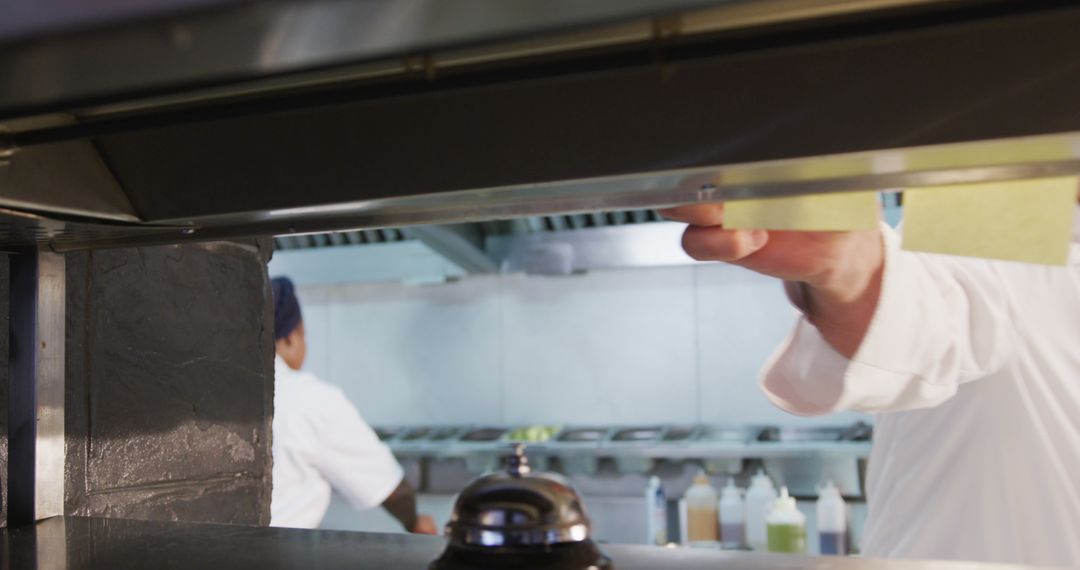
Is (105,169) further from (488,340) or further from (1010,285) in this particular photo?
(488,340)

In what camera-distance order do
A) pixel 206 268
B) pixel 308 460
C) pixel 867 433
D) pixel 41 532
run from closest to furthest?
pixel 41 532
pixel 206 268
pixel 308 460
pixel 867 433

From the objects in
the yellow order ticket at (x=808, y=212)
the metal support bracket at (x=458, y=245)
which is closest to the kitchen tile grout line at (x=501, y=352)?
the metal support bracket at (x=458, y=245)

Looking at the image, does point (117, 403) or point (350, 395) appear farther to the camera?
point (350, 395)

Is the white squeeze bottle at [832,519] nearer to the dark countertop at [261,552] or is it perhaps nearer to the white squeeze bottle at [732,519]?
the white squeeze bottle at [732,519]

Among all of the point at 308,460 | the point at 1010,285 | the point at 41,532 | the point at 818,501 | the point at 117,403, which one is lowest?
the point at 818,501

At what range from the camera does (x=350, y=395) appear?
4.10m

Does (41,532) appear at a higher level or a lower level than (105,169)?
lower

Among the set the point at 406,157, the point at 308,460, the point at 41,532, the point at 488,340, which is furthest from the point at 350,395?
the point at 406,157

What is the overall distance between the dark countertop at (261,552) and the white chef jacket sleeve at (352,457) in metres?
2.01

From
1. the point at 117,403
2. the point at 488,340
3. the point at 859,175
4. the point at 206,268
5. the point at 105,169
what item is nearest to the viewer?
the point at 859,175

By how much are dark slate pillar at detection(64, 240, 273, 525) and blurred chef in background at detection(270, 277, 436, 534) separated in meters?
1.54

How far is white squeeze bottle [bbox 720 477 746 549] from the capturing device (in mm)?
3205

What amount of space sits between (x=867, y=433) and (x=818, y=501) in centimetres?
30

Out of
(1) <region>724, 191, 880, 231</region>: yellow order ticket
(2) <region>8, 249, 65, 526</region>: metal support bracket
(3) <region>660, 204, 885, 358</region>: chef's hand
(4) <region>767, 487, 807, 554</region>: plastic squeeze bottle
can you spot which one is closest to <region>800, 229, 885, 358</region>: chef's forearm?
(3) <region>660, 204, 885, 358</region>: chef's hand
